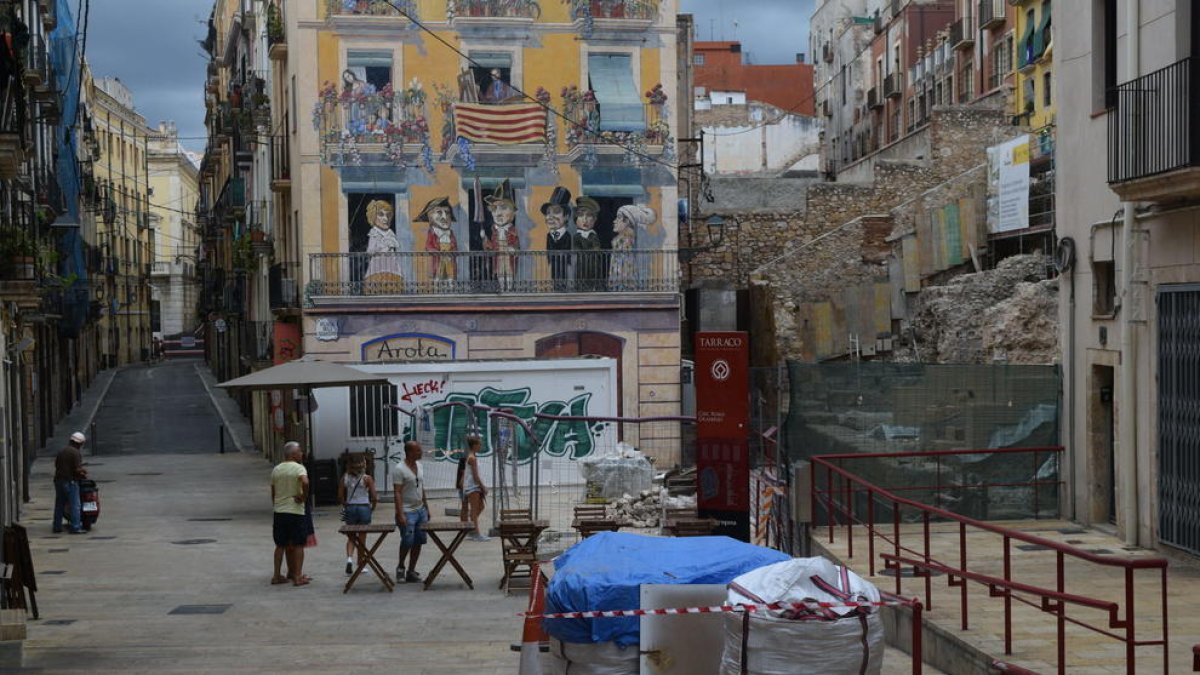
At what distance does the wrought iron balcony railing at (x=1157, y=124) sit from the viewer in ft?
42.4

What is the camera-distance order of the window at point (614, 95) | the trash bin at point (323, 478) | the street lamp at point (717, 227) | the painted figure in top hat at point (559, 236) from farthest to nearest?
the street lamp at point (717, 227) → the window at point (614, 95) → the painted figure in top hat at point (559, 236) → the trash bin at point (323, 478)

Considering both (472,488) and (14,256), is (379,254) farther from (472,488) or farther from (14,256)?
(472,488)

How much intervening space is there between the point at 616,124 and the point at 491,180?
2.72m

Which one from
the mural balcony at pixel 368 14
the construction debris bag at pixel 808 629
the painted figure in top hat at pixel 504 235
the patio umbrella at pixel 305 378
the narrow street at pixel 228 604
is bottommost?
the narrow street at pixel 228 604

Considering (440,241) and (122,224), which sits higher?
(122,224)

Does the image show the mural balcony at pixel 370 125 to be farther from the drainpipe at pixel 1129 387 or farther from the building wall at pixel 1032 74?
the building wall at pixel 1032 74

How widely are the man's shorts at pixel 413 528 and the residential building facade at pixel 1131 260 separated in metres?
6.96

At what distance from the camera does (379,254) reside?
95.2ft

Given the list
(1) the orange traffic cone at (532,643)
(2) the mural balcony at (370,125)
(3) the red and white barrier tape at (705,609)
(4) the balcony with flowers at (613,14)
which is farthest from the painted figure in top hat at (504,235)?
(3) the red and white barrier tape at (705,609)

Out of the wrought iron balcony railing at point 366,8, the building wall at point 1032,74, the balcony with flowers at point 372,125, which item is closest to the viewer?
the wrought iron balcony railing at point 366,8

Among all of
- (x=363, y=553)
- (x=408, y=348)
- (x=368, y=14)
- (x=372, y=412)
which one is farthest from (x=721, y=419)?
(x=368, y=14)

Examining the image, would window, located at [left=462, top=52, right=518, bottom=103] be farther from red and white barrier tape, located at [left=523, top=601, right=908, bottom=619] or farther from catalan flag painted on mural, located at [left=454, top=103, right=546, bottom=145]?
red and white barrier tape, located at [left=523, top=601, right=908, bottom=619]

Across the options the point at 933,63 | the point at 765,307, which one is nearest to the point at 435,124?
the point at 765,307

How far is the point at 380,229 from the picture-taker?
29.1 m
